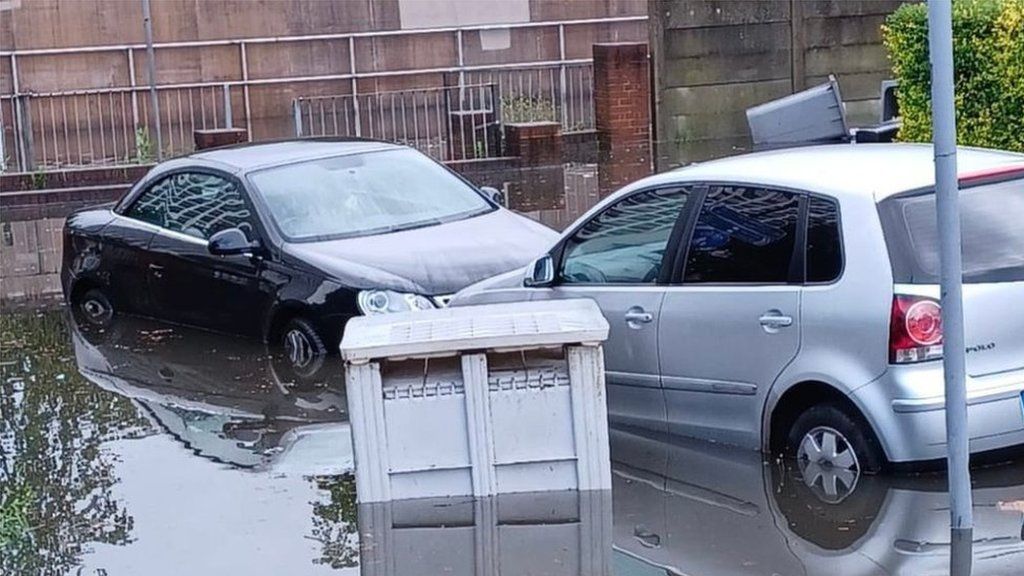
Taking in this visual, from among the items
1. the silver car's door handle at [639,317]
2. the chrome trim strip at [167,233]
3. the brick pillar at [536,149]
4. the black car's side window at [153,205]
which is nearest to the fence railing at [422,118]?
the brick pillar at [536,149]

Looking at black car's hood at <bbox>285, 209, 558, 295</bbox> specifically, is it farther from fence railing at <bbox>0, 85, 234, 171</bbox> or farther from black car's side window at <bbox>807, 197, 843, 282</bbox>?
fence railing at <bbox>0, 85, 234, 171</bbox>

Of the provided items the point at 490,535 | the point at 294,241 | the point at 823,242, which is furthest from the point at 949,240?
the point at 294,241

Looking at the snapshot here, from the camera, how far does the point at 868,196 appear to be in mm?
7344

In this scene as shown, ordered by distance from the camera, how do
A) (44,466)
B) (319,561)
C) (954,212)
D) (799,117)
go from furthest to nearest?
1. (799,117)
2. (44,466)
3. (319,561)
4. (954,212)

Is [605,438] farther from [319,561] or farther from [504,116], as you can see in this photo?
[504,116]

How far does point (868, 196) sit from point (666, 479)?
5.51 feet

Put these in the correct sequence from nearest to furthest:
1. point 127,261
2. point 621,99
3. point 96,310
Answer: point 127,261
point 96,310
point 621,99

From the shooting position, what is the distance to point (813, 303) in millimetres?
7406

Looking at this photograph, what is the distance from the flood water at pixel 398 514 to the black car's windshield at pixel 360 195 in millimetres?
1736

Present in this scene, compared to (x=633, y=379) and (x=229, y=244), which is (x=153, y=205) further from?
(x=633, y=379)

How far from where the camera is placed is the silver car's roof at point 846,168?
24.4 ft

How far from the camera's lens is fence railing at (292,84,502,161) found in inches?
827

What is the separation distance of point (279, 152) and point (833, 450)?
586 cm

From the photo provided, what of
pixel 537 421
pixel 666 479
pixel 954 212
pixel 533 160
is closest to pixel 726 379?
pixel 666 479
